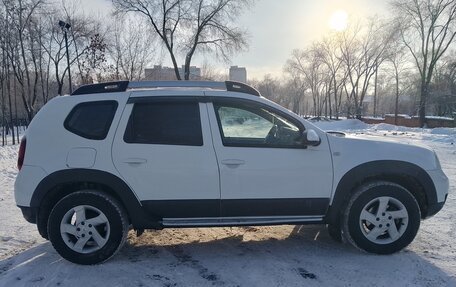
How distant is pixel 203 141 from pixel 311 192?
1.34m

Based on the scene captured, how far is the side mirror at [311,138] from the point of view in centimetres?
398

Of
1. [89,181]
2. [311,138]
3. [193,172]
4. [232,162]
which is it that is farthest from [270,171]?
[89,181]

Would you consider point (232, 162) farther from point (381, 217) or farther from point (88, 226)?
point (381, 217)

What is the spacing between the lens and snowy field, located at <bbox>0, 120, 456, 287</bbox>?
3.63 m

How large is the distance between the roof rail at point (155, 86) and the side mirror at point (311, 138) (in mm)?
802

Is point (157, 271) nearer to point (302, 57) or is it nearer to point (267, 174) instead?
point (267, 174)

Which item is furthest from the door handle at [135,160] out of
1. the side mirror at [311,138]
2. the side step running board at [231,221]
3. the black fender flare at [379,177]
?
the black fender flare at [379,177]

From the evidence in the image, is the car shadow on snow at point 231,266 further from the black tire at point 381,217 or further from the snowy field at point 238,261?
the black tire at point 381,217

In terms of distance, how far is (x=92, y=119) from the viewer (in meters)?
4.07

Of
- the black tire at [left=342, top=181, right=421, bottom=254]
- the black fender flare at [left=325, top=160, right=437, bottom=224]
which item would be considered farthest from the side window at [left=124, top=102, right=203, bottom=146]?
the black tire at [left=342, top=181, right=421, bottom=254]

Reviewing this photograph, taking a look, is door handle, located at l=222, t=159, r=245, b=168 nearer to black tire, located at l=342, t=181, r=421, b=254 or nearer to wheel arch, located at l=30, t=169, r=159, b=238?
wheel arch, located at l=30, t=169, r=159, b=238

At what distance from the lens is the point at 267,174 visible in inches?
158

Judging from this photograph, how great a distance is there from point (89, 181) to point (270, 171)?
1980mm

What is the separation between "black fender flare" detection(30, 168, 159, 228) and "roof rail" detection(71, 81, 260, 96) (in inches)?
37.7
